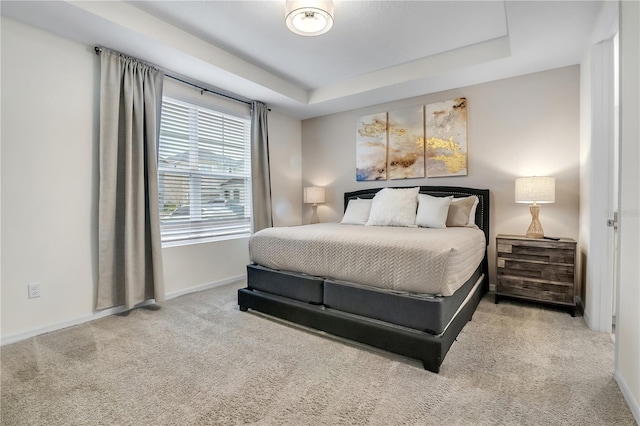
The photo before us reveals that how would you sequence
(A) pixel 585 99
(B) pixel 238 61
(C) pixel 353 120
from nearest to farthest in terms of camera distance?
(A) pixel 585 99 → (B) pixel 238 61 → (C) pixel 353 120

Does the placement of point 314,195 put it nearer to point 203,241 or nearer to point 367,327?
point 203,241

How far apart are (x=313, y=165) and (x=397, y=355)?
138 inches

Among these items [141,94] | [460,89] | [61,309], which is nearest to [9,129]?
[141,94]

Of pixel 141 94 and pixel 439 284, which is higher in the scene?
pixel 141 94

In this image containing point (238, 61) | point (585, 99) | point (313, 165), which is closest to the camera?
point (585, 99)

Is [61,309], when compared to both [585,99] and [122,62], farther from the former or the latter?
[585,99]

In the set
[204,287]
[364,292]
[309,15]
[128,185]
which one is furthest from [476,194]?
[128,185]

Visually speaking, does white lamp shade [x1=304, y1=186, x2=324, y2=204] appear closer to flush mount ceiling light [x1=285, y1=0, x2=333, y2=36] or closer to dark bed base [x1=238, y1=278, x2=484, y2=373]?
dark bed base [x1=238, y1=278, x2=484, y2=373]

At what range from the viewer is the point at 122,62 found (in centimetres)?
275

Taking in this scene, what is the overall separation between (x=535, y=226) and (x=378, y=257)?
6.50 ft

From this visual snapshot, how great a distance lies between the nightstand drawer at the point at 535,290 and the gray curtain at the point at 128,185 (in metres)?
3.41

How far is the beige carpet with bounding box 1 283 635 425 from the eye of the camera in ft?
4.73

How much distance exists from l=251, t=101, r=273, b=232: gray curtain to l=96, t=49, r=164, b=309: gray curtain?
1.33m

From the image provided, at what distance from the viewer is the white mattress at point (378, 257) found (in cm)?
187
